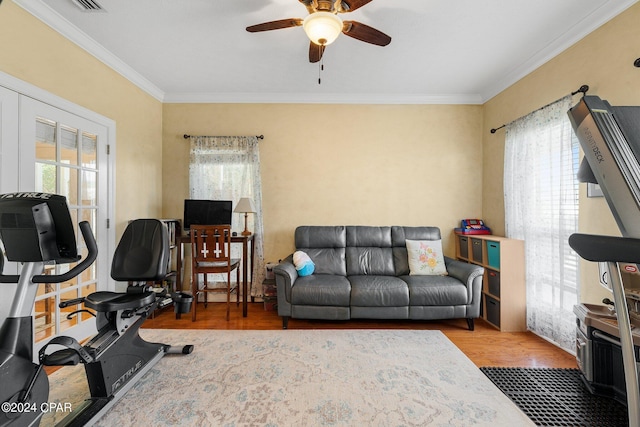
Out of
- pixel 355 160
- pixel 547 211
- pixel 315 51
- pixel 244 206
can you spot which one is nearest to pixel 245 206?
pixel 244 206

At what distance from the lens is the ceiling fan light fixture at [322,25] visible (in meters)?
1.69

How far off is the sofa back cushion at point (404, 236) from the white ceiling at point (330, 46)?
1.74 m

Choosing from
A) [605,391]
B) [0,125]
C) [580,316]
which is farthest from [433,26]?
[0,125]

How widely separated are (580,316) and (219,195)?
378 cm

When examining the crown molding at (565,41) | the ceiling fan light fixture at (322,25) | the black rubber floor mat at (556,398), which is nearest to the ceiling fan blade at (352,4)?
the ceiling fan light fixture at (322,25)

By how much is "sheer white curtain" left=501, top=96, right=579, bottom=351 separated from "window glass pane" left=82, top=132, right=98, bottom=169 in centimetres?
436

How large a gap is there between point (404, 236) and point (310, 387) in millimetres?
2217

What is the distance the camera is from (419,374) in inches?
81.1

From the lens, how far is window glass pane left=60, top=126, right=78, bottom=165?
2.38 m

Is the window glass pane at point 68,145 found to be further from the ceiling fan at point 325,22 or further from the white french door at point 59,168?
the ceiling fan at point 325,22

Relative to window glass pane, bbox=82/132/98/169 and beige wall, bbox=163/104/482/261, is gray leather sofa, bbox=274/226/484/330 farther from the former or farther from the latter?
window glass pane, bbox=82/132/98/169

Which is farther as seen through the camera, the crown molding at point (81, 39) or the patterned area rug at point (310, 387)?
the crown molding at point (81, 39)

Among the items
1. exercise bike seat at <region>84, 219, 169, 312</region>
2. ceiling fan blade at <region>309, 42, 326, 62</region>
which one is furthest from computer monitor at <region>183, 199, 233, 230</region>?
ceiling fan blade at <region>309, 42, 326, 62</region>

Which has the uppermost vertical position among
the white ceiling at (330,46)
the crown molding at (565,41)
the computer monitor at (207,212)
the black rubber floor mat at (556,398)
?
the white ceiling at (330,46)
